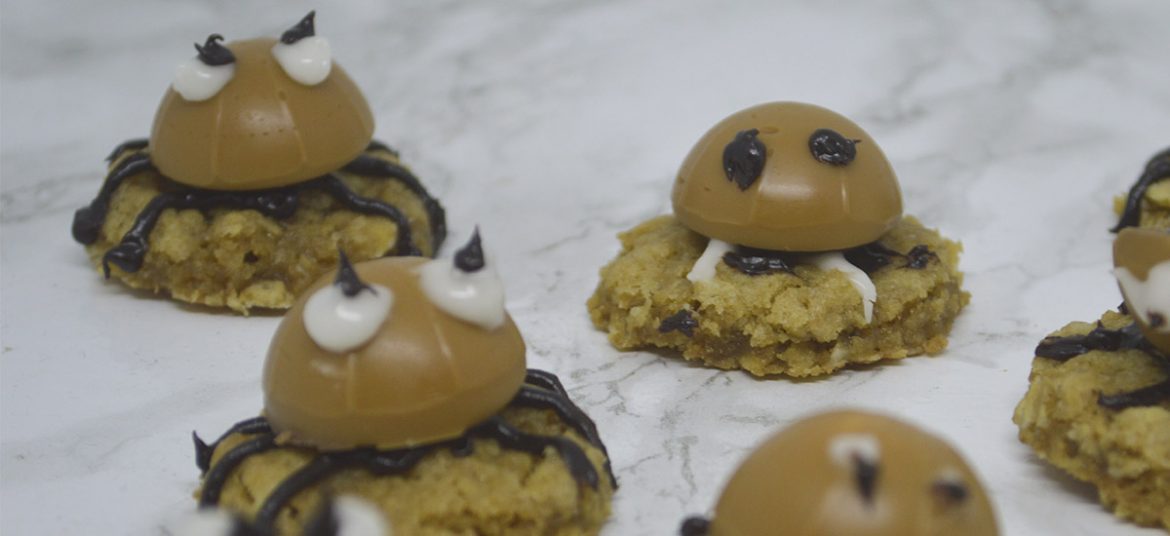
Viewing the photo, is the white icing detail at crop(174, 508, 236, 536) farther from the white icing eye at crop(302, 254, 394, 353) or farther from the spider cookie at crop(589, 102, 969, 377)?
the spider cookie at crop(589, 102, 969, 377)

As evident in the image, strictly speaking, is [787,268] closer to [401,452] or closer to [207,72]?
[401,452]

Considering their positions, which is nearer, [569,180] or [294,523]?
[294,523]

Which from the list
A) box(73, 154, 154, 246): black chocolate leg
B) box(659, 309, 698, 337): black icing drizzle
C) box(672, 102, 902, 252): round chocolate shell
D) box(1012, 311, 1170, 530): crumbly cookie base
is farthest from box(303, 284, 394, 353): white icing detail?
box(73, 154, 154, 246): black chocolate leg

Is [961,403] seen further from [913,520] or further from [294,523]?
[294,523]

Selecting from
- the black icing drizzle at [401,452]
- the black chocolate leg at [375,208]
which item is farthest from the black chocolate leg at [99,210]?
→ the black icing drizzle at [401,452]

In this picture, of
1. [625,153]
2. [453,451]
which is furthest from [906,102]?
[453,451]

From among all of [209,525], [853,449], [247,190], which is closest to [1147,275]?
[853,449]
